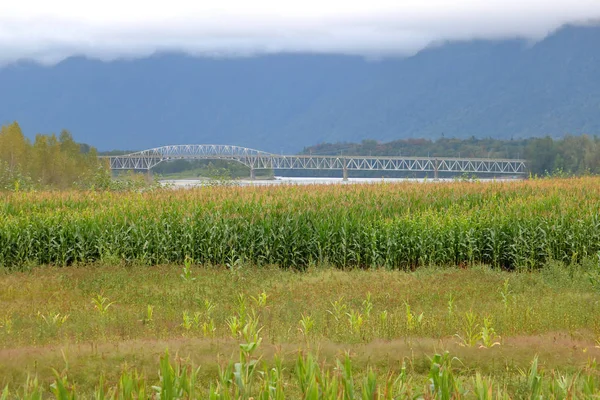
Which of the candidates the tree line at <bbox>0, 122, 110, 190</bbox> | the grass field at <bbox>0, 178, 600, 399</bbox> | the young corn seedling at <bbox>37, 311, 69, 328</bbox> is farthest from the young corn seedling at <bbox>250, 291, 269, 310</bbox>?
the tree line at <bbox>0, 122, 110, 190</bbox>

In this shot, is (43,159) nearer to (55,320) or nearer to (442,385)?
(55,320)

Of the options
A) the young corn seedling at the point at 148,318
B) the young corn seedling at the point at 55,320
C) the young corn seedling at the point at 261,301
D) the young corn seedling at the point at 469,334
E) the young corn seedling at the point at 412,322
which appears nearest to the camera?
the young corn seedling at the point at 469,334

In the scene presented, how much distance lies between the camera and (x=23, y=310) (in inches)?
757

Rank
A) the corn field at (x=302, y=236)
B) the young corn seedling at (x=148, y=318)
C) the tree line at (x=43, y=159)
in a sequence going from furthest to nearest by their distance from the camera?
the tree line at (x=43, y=159) < the corn field at (x=302, y=236) < the young corn seedling at (x=148, y=318)

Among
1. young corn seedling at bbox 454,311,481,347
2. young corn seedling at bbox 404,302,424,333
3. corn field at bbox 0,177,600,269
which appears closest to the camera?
young corn seedling at bbox 454,311,481,347

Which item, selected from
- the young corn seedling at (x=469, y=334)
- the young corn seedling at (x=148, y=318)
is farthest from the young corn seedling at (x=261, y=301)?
the young corn seedling at (x=469, y=334)

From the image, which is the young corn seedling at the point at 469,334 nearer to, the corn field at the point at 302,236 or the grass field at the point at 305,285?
the grass field at the point at 305,285

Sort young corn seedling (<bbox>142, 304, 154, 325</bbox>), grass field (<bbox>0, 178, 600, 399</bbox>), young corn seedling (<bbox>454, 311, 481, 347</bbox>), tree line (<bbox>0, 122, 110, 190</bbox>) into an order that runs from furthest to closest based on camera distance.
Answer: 1. tree line (<bbox>0, 122, 110, 190</bbox>)
2. young corn seedling (<bbox>142, 304, 154, 325</bbox>)
3. young corn seedling (<bbox>454, 311, 481, 347</bbox>)
4. grass field (<bbox>0, 178, 600, 399</bbox>)

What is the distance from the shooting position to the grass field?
1181 centimetres

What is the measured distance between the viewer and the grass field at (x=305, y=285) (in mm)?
11812

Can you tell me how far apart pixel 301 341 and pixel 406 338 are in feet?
5.86

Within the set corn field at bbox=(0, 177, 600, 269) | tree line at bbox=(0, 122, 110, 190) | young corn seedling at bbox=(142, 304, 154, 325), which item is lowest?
young corn seedling at bbox=(142, 304, 154, 325)

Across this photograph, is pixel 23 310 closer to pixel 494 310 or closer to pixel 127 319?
pixel 127 319

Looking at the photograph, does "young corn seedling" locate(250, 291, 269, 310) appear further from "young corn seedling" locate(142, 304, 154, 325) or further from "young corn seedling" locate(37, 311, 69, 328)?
"young corn seedling" locate(37, 311, 69, 328)
